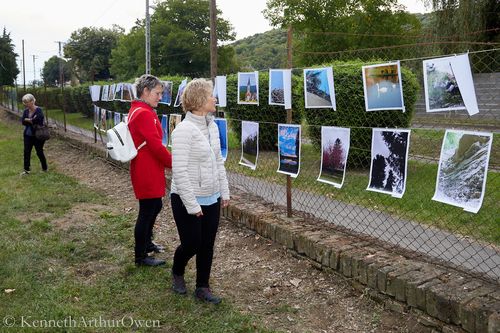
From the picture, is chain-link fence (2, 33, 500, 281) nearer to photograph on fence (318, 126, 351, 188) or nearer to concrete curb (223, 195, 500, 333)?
photograph on fence (318, 126, 351, 188)

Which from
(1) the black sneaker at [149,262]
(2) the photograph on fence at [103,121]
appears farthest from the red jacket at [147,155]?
(2) the photograph on fence at [103,121]

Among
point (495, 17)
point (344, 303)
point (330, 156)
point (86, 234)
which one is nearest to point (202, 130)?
point (330, 156)

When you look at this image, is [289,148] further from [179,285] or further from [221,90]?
[179,285]

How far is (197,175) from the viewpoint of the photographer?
3.36 metres

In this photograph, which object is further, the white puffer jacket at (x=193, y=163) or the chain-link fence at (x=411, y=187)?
the chain-link fence at (x=411, y=187)

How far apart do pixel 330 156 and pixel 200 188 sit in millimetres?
1413

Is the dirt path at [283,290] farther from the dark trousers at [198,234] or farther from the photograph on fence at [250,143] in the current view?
the photograph on fence at [250,143]

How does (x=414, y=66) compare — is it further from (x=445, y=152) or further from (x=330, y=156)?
(x=445, y=152)

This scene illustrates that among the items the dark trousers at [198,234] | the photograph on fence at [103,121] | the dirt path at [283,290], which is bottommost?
the dirt path at [283,290]

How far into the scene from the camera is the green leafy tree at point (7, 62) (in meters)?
54.6

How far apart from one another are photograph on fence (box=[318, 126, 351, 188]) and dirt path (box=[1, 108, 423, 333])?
0.80 meters

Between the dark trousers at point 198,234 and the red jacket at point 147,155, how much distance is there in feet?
2.38

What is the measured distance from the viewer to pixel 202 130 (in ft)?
11.4

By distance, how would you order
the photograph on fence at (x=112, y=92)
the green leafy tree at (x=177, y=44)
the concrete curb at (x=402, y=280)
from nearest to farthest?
the concrete curb at (x=402, y=280) < the photograph on fence at (x=112, y=92) < the green leafy tree at (x=177, y=44)
